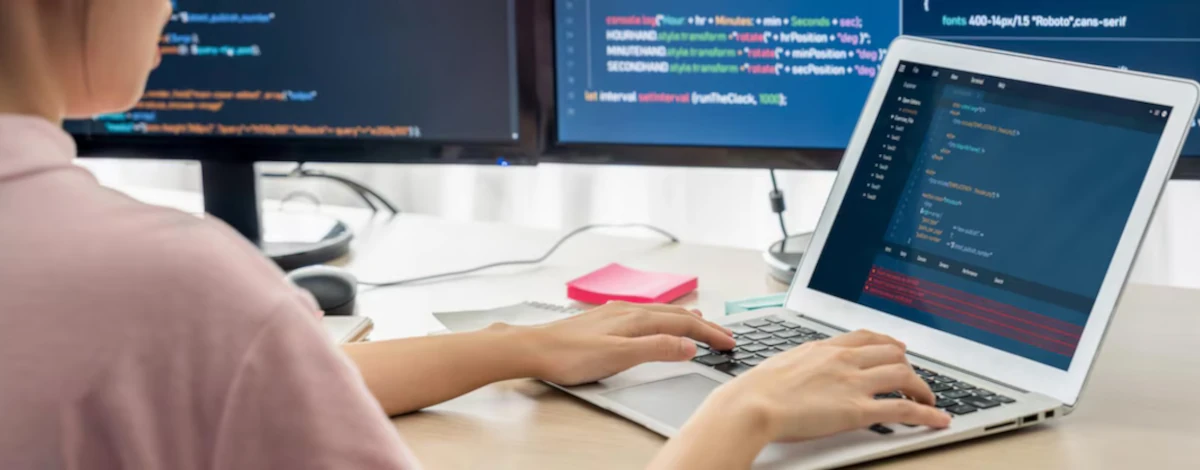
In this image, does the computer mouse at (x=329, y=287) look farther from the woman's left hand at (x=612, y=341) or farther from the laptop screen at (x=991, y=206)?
the laptop screen at (x=991, y=206)

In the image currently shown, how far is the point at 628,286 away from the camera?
47.5 inches

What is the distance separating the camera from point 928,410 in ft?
2.59

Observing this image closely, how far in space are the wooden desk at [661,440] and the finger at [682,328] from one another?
0.29 ft

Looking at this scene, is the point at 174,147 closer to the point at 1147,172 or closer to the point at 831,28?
the point at 831,28

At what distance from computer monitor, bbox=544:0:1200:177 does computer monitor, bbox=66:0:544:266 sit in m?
0.06

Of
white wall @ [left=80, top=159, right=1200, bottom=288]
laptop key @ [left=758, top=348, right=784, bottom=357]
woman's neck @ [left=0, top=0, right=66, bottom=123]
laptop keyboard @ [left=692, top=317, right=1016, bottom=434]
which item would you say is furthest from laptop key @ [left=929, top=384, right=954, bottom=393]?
white wall @ [left=80, top=159, right=1200, bottom=288]

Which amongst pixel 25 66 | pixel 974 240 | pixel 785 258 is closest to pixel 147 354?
pixel 25 66

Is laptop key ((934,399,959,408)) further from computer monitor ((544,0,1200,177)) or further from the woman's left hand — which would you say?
→ computer monitor ((544,0,1200,177))

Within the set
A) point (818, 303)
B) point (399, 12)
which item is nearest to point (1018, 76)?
point (818, 303)

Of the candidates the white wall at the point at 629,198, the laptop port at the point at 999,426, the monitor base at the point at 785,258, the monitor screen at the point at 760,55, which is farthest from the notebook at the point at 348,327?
the white wall at the point at 629,198

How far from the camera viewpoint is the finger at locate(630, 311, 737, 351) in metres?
0.94

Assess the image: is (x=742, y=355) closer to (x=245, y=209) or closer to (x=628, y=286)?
(x=628, y=286)

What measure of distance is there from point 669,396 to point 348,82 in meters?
0.57

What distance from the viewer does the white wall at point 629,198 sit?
175cm
